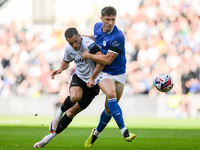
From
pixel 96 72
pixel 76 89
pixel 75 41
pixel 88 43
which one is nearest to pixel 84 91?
pixel 76 89

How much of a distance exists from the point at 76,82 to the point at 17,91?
13566 millimetres

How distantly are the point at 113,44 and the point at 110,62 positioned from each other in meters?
0.29

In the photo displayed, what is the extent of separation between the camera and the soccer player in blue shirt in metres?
6.55

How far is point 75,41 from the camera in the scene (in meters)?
6.65

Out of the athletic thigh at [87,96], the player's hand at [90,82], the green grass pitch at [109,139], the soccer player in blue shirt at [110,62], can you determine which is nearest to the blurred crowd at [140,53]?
the green grass pitch at [109,139]

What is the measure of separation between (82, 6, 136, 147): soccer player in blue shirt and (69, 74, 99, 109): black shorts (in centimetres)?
32

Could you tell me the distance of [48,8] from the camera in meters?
24.9

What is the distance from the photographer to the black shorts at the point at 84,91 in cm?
703

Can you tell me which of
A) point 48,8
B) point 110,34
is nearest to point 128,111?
point 48,8

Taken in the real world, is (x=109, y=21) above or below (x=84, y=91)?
above

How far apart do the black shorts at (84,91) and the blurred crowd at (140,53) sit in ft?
38.5

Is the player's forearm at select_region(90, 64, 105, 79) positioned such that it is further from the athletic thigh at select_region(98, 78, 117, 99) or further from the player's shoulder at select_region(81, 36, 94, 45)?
the player's shoulder at select_region(81, 36, 94, 45)

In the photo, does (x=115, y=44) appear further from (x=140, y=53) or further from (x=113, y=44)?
(x=140, y=53)

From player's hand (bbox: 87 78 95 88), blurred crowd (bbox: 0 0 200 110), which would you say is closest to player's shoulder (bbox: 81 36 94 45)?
player's hand (bbox: 87 78 95 88)
